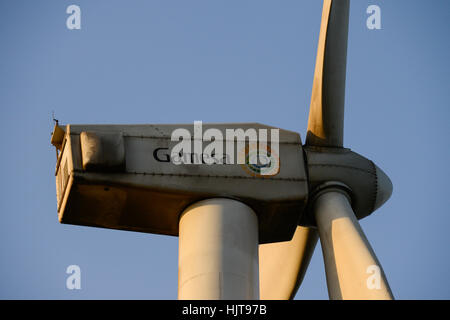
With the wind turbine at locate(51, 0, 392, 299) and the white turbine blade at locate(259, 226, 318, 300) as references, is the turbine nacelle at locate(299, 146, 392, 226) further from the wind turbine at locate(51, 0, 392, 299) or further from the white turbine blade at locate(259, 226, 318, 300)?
the white turbine blade at locate(259, 226, 318, 300)

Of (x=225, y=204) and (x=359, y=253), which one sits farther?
(x=225, y=204)

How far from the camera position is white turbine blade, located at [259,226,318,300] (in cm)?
1967

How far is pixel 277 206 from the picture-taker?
1716 cm

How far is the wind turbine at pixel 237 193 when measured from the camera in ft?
51.3

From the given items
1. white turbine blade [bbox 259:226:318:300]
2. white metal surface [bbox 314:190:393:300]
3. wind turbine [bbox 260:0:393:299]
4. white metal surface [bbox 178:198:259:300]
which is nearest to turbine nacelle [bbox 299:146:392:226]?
wind turbine [bbox 260:0:393:299]

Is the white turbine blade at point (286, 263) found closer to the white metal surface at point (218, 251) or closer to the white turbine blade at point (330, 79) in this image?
the white turbine blade at point (330, 79)

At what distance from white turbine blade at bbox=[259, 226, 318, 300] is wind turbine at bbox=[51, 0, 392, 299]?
111 centimetres

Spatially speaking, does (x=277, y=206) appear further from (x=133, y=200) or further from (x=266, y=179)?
(x=133, y=200)

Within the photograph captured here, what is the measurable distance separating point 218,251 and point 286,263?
16.0ft

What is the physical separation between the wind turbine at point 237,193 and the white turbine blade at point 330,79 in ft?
0.07

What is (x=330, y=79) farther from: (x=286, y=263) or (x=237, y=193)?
(x=286, y=263)

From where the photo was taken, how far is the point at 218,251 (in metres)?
15.7

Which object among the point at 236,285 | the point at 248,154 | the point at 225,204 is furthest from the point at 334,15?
the point at 236,285
